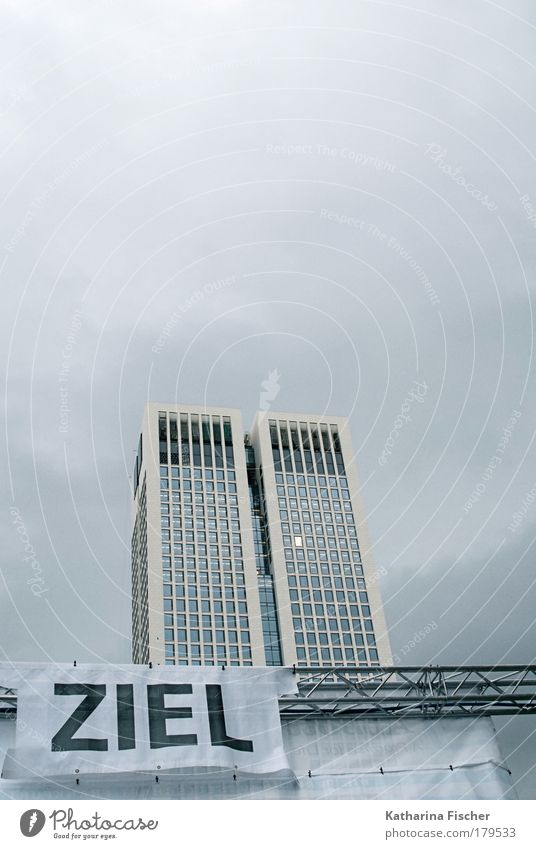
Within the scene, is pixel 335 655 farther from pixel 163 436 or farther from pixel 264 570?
pixel 163 436

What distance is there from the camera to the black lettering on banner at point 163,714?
695 inches

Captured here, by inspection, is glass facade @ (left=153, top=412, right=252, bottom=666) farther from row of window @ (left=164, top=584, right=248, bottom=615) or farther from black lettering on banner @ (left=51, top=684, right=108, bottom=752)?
black lettering on banner @ (left=51, top=684, right=108, bottom=752)

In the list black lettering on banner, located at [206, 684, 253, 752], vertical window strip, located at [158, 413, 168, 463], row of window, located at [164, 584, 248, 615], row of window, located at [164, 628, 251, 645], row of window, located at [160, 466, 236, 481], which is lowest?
black lettering on banner, located at [206, 684, 253, 752]

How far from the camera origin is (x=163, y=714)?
18.0m

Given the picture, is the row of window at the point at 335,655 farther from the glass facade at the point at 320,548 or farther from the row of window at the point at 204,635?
the row of window at the point at 204,635

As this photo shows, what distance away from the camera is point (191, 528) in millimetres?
101625

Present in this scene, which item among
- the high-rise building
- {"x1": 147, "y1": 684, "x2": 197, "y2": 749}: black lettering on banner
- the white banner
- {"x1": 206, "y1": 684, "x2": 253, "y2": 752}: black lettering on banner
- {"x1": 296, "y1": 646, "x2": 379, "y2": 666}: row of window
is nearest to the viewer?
the white banner

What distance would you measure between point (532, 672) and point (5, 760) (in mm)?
12295

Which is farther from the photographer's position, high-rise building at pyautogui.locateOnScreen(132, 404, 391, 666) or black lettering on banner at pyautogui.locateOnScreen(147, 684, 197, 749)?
high-rise building at pyautogui.locateOnScreen(132, 404, 391, 666)

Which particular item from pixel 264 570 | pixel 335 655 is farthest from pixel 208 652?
pixel 264 570

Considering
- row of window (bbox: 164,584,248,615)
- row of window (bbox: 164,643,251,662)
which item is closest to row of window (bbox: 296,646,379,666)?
row of window (bbox: 164,643,251,662)

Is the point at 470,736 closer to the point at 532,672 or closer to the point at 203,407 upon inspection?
the point at 532,672

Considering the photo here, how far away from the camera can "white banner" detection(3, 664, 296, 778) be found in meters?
17.1

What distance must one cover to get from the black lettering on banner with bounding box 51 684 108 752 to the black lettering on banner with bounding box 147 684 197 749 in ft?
3.29
